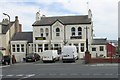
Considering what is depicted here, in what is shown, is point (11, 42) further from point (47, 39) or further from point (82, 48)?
point (82, 48)

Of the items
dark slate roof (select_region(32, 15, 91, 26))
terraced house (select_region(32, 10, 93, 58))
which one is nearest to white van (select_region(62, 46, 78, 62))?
terraced house (select_region(32, 10, 93, 58))

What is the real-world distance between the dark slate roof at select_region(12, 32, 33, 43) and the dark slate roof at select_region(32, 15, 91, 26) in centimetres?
421

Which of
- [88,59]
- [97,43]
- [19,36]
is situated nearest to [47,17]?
[19,36]

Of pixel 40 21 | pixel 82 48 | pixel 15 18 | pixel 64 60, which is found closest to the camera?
pixel 64 60

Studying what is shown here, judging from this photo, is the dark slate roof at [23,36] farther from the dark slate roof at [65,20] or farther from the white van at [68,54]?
the white van at [68,54]

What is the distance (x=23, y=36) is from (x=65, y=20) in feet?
33.8

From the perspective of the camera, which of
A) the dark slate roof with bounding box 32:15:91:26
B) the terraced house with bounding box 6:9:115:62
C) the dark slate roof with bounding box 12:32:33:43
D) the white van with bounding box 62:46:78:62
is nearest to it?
the white van with bounding box 62:46:78:62

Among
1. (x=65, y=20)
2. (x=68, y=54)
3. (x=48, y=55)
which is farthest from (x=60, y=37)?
(x=68, y=54)

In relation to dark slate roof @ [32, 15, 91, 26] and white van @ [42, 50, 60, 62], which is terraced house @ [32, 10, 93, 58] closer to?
dark slate roof @ [32, 15, 91, 26]

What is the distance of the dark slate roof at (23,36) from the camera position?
2783 inches

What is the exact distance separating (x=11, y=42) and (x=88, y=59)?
82.6ft

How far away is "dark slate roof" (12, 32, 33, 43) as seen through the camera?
232 feet

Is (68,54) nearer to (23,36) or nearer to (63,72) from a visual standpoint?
(23,36)

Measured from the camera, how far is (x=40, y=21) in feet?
228
